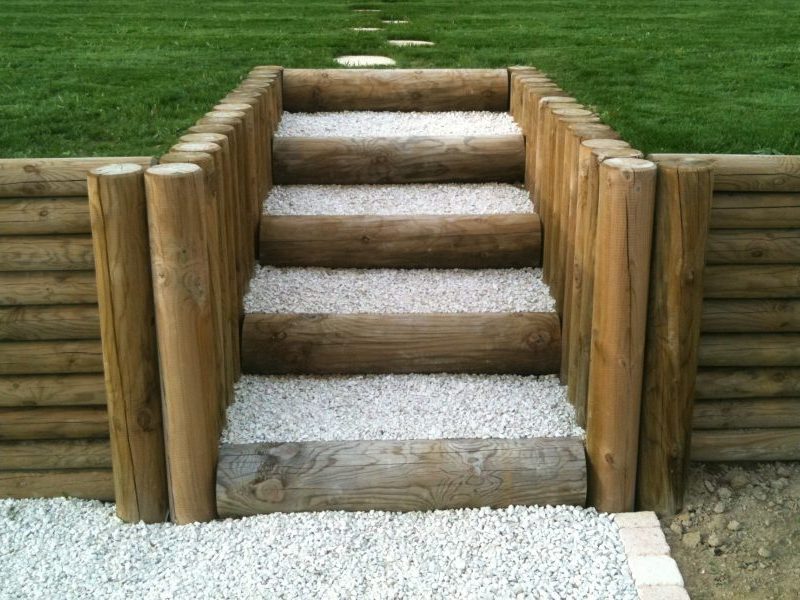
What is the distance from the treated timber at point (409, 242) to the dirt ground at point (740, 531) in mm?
1616

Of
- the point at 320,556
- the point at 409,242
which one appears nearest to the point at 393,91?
the point at 409,242

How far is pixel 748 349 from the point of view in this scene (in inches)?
159

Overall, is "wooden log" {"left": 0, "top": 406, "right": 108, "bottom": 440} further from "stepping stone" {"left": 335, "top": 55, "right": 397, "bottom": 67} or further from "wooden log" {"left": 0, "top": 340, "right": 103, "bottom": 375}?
"stepping stone" {"left": 335, "top": 55, "right": 397, "bottom": 67}

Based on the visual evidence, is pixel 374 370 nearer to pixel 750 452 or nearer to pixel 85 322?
pixel 85 322

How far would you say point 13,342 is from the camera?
3.91 meters

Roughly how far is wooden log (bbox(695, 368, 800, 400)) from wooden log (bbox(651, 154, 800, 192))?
29.7 inches

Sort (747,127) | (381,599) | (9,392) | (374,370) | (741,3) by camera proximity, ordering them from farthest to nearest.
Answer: (741,3) → (747,127) → (374,370) → (9,392) → (381,599)

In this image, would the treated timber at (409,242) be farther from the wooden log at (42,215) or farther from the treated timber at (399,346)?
the wooden log at (42,215)

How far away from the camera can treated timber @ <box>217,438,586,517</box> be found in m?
3.82

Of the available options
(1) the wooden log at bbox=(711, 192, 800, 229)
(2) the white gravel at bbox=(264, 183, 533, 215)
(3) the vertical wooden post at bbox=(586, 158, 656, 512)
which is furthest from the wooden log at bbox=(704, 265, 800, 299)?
(2) the white gravel at bbox=(264, 183, 533, 215)

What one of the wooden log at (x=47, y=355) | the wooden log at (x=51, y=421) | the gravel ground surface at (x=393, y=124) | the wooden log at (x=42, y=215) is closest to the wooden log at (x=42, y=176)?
Result: the wooden log at (x=42, y=215)

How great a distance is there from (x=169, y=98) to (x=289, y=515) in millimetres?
4560

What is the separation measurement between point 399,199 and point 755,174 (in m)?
2.34

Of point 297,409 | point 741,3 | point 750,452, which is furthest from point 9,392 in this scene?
point 741,3
